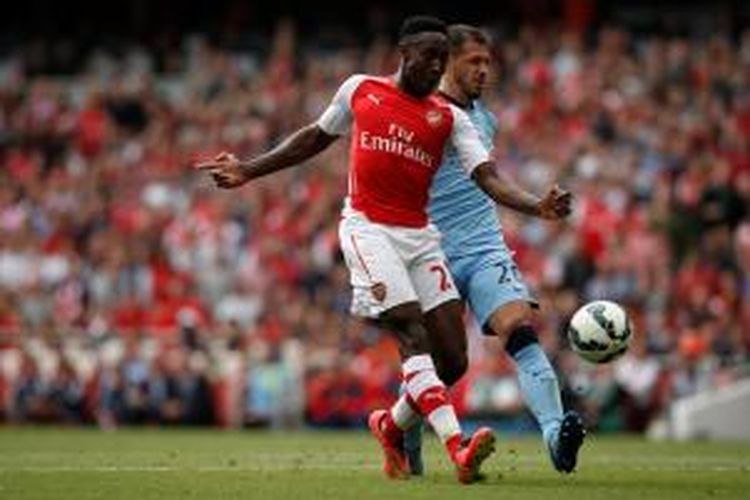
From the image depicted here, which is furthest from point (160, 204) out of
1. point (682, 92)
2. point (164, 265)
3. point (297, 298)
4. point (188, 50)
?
point (682, 92)

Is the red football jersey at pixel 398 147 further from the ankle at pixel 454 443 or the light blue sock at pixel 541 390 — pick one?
the ankle at pixel 454 443

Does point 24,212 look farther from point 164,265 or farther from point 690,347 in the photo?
point 690,347

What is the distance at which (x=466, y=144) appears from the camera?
12.1 m

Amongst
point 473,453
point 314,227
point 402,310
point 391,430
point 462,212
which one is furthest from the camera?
point 314,227

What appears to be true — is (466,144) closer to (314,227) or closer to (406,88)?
(406,88)

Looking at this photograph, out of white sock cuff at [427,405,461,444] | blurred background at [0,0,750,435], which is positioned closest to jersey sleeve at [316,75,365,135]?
white sock cuff at [427,405,461,444]

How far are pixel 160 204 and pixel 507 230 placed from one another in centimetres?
569

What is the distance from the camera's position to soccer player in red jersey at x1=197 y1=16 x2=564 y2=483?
38.7 ft

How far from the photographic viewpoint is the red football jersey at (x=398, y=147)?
470 inches

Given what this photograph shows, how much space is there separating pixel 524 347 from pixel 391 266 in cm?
99

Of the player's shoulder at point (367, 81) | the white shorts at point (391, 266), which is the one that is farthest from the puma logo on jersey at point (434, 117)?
the white shorts at point (391, 266)

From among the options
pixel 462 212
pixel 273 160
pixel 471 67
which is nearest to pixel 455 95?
pixel 471 67

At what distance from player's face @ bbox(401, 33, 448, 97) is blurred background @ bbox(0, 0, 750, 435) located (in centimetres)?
1084

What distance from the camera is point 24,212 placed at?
29.7 metres
